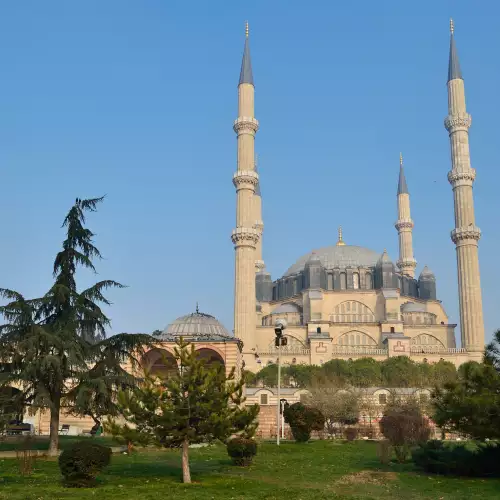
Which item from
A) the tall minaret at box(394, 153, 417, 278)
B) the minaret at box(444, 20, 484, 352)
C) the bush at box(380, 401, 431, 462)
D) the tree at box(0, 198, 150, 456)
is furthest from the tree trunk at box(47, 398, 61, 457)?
the tall minaret at box(394, 153, 417, 278)

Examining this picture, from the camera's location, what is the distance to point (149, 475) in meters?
14.2

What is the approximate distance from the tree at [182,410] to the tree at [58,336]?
15.9 feet

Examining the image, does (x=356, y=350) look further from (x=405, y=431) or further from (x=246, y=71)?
(x=405, y=431)

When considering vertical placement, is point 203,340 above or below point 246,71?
below

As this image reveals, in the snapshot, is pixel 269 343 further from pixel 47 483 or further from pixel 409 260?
pixel 47 483

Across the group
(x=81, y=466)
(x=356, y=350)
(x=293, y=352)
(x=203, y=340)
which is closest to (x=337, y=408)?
(x=203, y=340)

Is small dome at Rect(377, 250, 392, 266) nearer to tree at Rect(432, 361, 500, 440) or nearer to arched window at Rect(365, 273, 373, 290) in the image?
arched window at Rect(365, 273, 373, 290)

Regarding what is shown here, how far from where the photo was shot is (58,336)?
18.1 meters

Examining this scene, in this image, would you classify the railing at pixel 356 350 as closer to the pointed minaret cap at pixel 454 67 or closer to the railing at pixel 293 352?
the railing at pixel 293 352

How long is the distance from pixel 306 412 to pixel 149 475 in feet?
31.5

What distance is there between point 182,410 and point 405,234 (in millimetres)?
64376

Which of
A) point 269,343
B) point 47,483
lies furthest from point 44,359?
point 269,343

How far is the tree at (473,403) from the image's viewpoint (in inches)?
524

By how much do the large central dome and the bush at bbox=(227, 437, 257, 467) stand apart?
180ft
